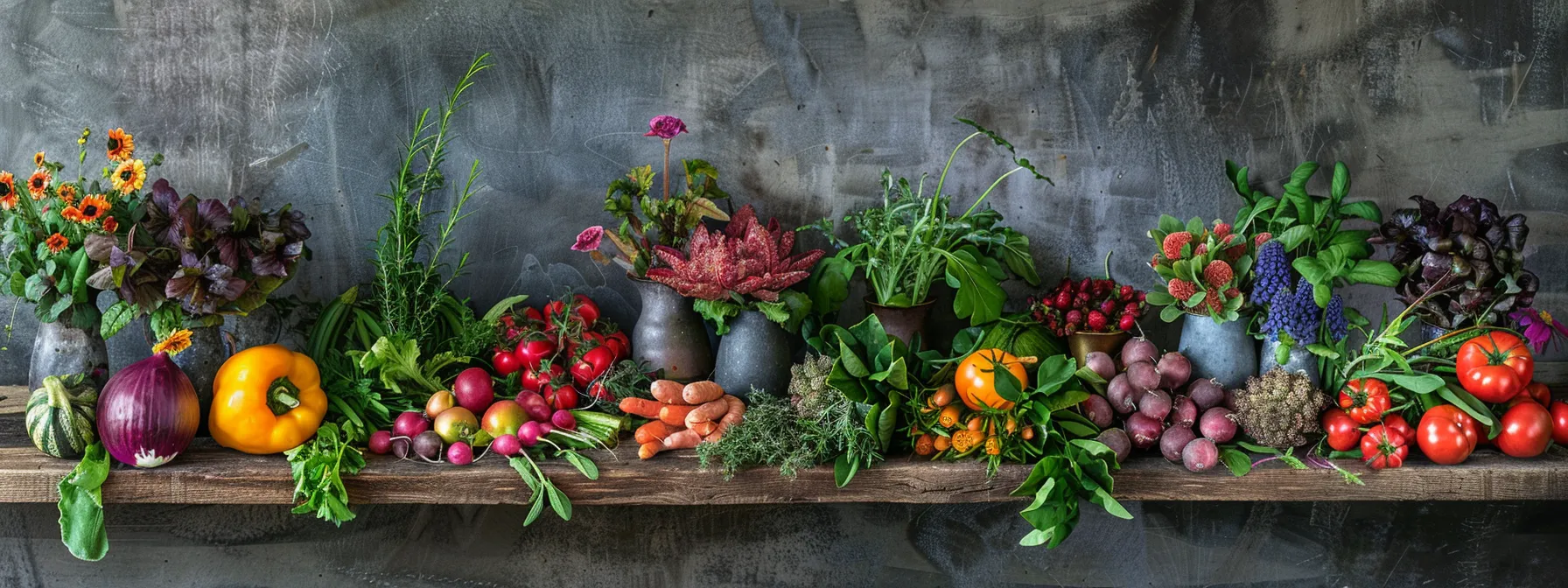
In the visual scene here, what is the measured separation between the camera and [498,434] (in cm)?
152

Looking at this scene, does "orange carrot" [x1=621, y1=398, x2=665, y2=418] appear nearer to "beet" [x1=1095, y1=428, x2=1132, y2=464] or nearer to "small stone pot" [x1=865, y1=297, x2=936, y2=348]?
"small stone pot" [x1=865, y1=297, x2=936, y2=348]

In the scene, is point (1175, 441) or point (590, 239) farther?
point (590, 239)

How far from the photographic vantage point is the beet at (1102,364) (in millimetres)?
1552

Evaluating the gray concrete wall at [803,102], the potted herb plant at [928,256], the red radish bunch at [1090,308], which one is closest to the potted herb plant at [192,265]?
the gray concrete wall at [803,102]

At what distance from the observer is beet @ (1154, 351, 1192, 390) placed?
155 centimetres

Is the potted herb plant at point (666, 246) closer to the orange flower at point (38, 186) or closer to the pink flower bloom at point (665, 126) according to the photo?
the pink flower bloom at point (665, 126)

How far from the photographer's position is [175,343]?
4.90ft

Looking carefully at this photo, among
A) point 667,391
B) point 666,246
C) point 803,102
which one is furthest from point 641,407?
point 803,102

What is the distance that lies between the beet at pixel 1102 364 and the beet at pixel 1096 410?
45mm

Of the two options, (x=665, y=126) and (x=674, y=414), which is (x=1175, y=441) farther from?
(x=665, y=126)

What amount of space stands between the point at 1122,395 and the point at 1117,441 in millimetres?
93

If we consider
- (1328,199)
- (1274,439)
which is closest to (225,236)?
(1274,439)

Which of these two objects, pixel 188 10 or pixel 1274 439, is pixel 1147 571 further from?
pixel 188 10

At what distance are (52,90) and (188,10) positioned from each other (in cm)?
30
